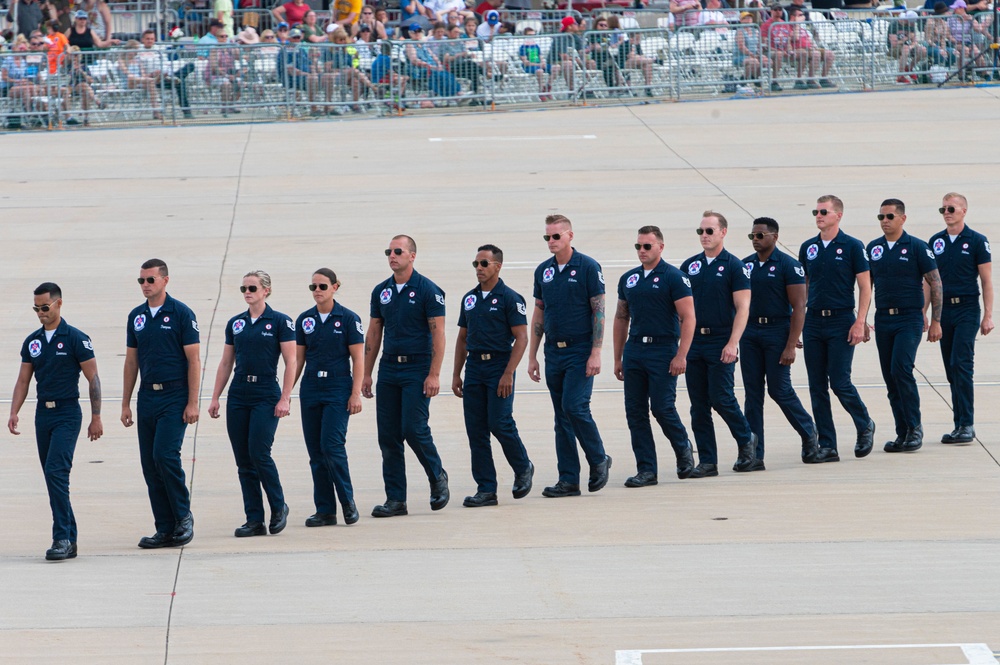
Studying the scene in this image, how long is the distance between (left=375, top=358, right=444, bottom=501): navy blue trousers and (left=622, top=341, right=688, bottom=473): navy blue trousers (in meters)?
1.47

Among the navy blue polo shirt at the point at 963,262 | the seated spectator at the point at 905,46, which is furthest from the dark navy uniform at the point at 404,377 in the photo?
the seated spectator at the point at 905,46

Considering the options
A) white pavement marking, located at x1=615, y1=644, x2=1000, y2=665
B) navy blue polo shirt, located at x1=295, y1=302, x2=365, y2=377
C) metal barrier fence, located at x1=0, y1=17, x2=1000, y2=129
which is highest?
metal barrier fence, located at x1=0, y1=17, x2=1000, y2=129

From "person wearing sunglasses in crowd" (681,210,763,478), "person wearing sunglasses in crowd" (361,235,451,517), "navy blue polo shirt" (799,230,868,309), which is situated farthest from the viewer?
"navy blue polo shirt" (799,230,868,309)

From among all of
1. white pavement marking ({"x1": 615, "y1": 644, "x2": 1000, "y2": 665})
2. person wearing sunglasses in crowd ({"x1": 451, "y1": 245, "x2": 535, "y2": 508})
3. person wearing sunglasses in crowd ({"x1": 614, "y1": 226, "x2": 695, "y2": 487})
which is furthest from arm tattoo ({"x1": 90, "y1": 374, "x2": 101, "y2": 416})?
white pavement marking ({"x1": 615, "y1": 644, "x2": 1000, "y2": 665})

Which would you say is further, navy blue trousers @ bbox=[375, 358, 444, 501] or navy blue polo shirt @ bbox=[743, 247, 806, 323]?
navy blue polo shirt @ bbox=[743, 247, 806, 323]

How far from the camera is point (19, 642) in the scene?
7137 mm

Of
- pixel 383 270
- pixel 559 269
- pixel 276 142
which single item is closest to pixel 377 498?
pixel 559 269

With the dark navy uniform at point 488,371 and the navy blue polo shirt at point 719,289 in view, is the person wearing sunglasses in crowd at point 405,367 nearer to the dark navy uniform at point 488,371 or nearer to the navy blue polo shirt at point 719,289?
the dark navy uniform at point 488,371

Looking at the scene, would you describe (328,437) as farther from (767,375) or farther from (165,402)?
(767,375)

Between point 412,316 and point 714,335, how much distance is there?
2229 mm

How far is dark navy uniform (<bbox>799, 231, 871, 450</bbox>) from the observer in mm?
10711

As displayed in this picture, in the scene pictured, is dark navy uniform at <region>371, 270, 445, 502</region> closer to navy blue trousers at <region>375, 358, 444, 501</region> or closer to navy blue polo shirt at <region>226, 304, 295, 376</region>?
navy blue trousers at <region>375, 358, 444, 501</region>

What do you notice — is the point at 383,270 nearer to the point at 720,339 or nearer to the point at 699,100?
the point at 720,339

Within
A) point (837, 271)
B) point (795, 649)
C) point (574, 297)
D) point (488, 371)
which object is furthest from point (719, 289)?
point (795, 649)
